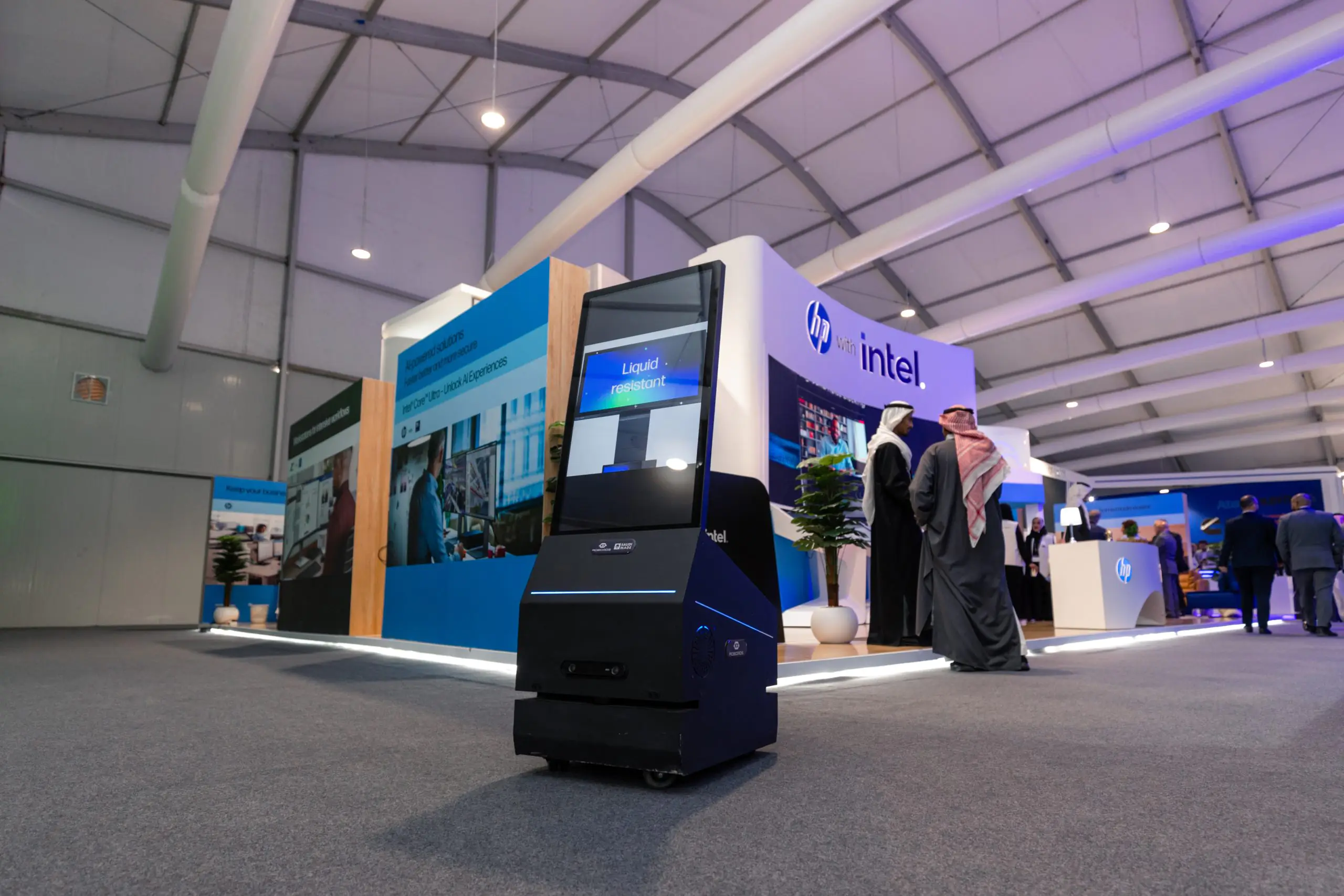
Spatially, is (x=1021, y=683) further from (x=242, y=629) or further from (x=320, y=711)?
(x=242, y=629)

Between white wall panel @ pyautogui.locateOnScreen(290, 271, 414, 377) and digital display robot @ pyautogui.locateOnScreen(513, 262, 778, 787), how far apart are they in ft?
35.6

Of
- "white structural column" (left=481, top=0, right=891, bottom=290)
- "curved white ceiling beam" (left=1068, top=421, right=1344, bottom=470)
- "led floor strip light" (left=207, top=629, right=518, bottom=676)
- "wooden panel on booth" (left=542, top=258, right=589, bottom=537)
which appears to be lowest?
"led floor strip light" (left=207, top=629, right=518, bottom=676)

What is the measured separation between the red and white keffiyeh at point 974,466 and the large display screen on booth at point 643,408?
2.62 metres

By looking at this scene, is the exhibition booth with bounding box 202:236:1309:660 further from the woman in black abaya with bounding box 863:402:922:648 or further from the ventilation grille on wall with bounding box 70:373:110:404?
the ventilation grille on wall with bounding box 70:373:110:404

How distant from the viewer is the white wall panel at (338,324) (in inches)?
479

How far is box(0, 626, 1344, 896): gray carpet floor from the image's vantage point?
115cm

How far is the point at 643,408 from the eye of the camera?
2.07m

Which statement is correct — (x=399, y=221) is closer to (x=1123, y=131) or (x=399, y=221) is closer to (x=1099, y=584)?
(x=1123, y=131)

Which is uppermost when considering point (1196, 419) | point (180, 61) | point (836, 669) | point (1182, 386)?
point (180, 61)

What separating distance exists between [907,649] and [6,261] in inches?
463

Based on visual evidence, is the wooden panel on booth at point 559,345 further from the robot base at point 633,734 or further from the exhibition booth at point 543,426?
the robot base at point 633,734

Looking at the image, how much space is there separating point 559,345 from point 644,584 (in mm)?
2992

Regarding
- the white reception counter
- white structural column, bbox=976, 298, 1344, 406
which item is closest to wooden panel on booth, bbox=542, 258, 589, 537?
the white reception counter

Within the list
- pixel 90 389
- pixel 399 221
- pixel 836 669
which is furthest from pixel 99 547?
pixel 836 669
